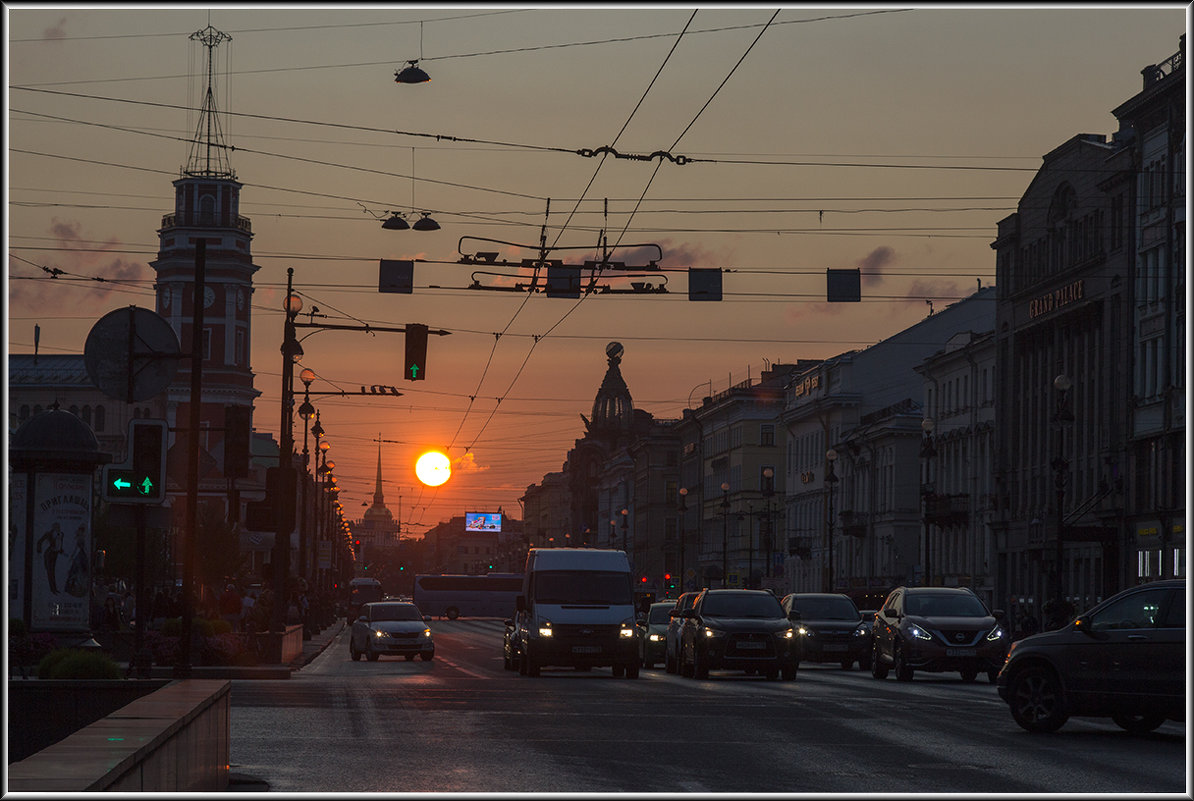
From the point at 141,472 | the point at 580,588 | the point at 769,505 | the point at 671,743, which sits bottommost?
the point at 671,743

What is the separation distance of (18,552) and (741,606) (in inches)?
496

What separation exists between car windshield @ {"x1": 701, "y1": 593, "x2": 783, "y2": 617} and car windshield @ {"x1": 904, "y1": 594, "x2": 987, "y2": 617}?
2364 millimetres

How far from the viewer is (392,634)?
4747cm

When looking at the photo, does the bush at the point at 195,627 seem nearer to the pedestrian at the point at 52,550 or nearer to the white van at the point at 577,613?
the pedestrian at the point at 52,550

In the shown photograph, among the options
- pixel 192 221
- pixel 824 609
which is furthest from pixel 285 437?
pixel 192 221

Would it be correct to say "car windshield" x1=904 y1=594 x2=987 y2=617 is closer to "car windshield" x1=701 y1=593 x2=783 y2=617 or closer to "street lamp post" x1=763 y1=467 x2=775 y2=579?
"car windshield" x1=701 y1=593 x2=783 y2=617

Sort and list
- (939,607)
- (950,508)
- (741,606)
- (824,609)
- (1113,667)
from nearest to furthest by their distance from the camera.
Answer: (1113,667) → (939,607) → (741,606) → (824,609) → (950,508)

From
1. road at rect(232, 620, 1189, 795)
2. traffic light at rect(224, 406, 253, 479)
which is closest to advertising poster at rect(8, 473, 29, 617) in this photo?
traffic light at rect(224, 406, 253, 479)

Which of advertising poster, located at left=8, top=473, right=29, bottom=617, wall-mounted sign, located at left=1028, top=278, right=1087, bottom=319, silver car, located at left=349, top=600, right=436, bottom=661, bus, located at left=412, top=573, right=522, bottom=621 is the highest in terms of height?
wall-mounted sign, located at left=1028, top=278, right=1087, bottom=319

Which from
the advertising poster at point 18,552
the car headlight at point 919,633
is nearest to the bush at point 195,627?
the advertising poster at point 18,552

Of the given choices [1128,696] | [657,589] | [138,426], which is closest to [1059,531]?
[1128,696]

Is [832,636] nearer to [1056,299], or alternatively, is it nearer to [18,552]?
[18,552]

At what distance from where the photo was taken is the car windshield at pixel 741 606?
3359 centimetres

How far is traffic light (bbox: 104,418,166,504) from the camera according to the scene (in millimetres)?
18750
